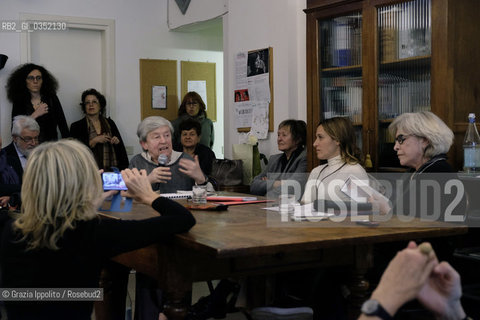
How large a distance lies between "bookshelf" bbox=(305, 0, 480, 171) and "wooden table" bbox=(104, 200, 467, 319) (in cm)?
134

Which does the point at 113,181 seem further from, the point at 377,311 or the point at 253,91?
the point at 253,91

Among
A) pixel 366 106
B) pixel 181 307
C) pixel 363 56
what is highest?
pixel 363 56

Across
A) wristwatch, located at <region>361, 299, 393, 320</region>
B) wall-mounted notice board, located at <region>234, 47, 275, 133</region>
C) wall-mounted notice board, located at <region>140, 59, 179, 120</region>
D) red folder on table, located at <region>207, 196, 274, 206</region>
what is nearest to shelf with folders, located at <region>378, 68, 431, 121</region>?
red folder on table, located at <region>207, 196, 274, 206</region>

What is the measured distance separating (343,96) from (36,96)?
317 centimetres

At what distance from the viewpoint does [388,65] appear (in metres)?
3.94

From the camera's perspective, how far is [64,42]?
6406mm

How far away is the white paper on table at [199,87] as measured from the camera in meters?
6.98

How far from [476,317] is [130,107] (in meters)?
4.65

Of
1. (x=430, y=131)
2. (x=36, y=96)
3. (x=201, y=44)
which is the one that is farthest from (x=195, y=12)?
(x=430, y=131)

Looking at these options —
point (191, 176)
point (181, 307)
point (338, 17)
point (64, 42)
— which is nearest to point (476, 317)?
point (181, 307)

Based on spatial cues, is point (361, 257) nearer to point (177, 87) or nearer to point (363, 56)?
point (363, 56)

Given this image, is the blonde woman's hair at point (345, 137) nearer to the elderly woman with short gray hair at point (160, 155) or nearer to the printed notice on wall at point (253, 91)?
the elderly woman with short gray hair at point (160, 155)

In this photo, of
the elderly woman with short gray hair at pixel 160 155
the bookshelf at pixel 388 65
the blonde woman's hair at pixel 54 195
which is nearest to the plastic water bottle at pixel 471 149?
the bookshelf at pixel 388 65

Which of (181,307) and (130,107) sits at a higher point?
(130,107)
